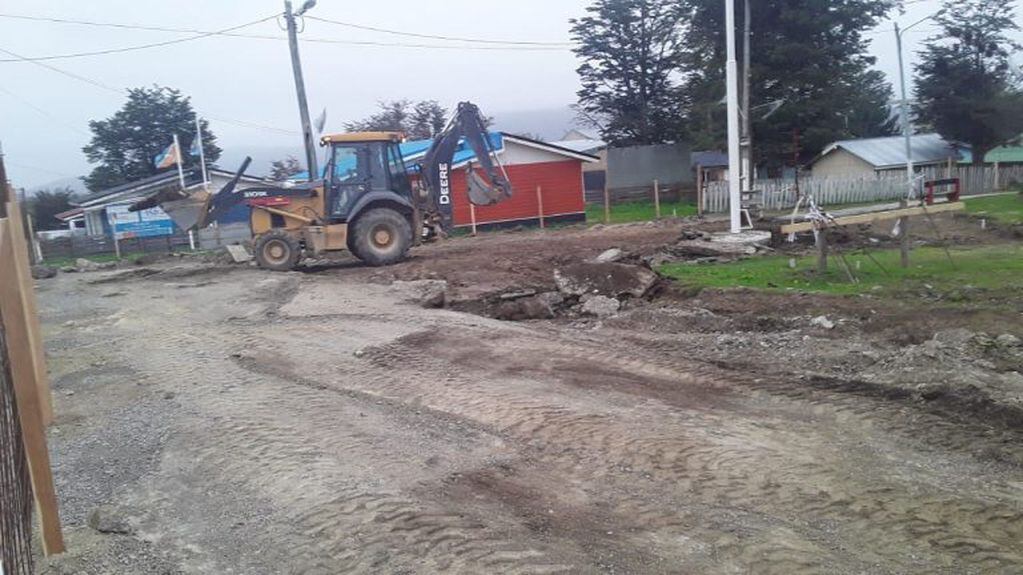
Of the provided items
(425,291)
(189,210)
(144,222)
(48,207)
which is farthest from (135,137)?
(425,291)

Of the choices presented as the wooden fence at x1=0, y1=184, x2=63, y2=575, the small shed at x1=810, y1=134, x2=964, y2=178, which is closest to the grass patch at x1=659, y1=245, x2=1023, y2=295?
the wooden fence at x1=0, y1=184, x2=63, y2=575

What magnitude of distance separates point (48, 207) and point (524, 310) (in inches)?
1921

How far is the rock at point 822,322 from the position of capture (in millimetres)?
9961

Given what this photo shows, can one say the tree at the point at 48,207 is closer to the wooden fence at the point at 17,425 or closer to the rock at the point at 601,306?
the rock at the point at 601,306

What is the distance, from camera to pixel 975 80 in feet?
134

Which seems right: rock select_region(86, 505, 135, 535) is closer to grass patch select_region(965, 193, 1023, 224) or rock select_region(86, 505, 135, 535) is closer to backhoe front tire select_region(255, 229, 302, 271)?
backhoe front tire select_region(255, 229, 302, 271)

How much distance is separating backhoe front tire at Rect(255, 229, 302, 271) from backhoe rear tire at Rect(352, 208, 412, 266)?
155 cm

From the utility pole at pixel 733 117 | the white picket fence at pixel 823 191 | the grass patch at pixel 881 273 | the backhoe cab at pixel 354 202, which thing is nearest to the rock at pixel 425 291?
the backhoe cab at pixel 354 202

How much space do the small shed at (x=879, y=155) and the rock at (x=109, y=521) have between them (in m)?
43.9

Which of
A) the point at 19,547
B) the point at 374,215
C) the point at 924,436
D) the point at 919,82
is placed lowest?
the point at 924,436

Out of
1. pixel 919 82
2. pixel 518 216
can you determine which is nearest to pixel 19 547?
pixel 518 216

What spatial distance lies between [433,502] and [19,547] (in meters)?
2.39

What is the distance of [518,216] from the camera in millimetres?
33250

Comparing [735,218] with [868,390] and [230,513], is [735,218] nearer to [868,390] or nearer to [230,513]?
[868,390]
